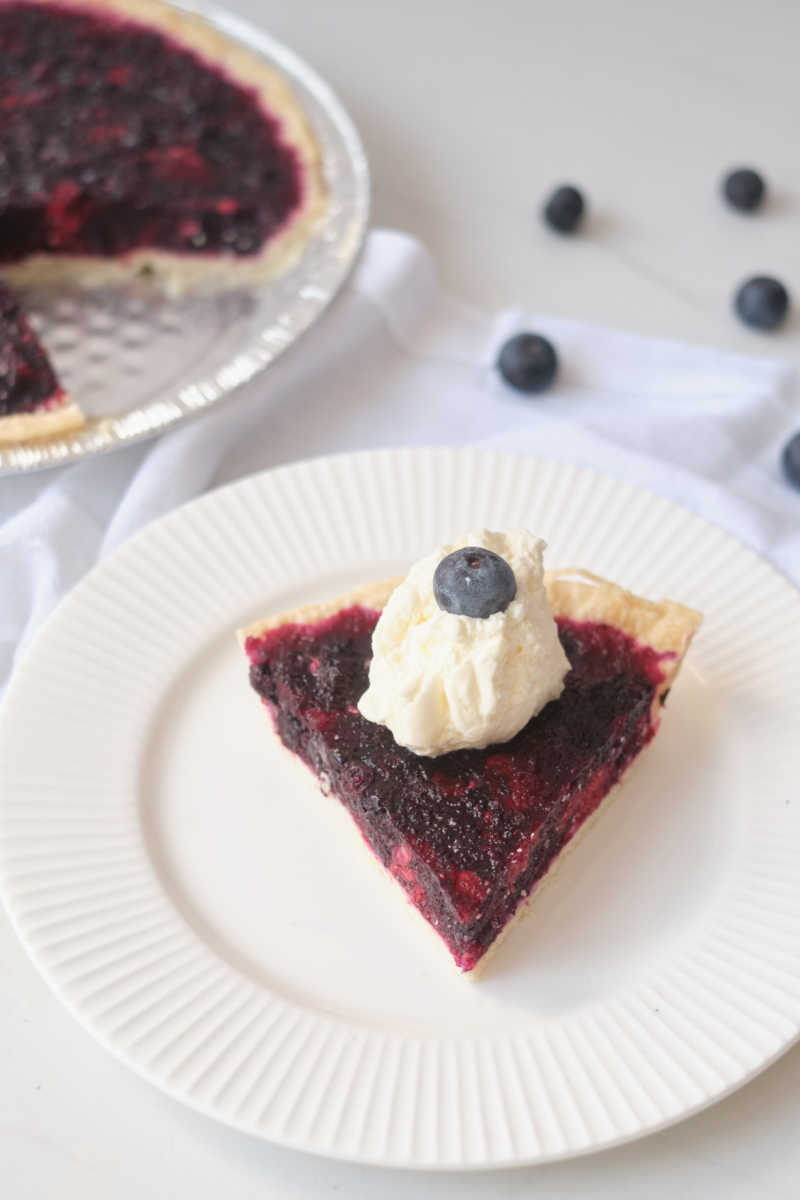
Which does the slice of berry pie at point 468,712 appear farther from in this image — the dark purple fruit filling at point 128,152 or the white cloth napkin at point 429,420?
the dark purple fruit filling at point 128,152

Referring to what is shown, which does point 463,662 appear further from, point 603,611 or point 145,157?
point 145,157

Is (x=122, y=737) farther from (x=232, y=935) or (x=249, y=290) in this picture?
(x=249, y=290)

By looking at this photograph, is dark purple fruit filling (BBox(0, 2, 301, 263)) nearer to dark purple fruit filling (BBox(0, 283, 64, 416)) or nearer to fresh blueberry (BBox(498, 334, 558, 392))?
dark purple fruit filling (BBox(0, 283, 64, 416))

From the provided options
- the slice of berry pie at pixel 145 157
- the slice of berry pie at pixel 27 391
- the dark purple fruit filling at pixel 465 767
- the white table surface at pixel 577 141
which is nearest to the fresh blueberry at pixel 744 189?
the white table surface at pixel 577 141

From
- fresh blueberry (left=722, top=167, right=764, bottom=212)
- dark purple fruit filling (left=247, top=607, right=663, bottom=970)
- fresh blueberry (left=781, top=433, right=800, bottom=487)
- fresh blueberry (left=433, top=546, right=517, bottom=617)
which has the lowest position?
dark purple fruit filling (left=247, top=607, right=663, bottom=970)

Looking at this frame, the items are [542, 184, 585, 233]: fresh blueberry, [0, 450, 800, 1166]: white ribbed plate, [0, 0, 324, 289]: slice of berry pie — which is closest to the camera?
[0, 450, 800, 1166]: white ribbed plate

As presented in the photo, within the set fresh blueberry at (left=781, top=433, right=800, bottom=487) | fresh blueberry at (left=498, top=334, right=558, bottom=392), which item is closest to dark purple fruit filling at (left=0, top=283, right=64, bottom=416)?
fresh blueberry at (left=498, top=334, right=558, bottom=392)
